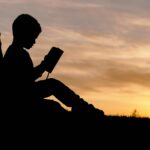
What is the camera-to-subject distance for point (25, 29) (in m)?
11.4

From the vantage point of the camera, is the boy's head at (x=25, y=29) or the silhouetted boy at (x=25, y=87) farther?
the boy's head at (x=25, y=29)

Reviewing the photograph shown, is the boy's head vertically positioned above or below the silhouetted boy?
above

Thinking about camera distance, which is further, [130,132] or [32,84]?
[130,132]

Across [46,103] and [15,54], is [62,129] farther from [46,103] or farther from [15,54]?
[15,54]

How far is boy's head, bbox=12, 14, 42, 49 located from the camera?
11344 mm

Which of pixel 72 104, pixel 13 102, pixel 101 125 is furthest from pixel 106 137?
pixel 13 102

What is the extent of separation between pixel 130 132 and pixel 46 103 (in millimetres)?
1536

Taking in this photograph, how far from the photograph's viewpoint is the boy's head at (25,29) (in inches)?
447

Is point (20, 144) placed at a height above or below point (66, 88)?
below

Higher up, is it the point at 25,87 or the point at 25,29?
the point at 25,29

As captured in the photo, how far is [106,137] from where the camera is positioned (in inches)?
459

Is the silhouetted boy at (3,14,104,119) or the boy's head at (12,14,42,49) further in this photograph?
the boy's head at (12,14,42,49)

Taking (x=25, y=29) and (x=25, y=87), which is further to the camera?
(x=25, y=29)

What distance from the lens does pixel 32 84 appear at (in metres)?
11.2
